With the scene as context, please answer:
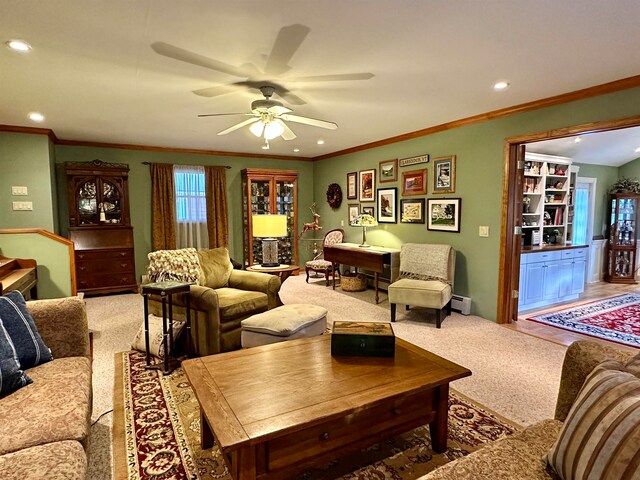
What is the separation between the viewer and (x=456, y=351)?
333cm

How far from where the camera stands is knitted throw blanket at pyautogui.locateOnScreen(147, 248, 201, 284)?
3.38 m

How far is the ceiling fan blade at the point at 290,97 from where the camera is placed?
10.8ft

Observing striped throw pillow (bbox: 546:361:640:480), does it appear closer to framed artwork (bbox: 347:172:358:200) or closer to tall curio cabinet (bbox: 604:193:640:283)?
framed artwork (bbox: 347:172:358:200)

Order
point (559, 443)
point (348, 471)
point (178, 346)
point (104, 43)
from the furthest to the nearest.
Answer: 1. point (178, 346)
2. point (104, 43)
3. point (348, 471)
4. point (559, 443)

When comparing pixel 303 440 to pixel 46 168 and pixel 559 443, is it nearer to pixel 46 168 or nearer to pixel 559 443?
pixel 559 443

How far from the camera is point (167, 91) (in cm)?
329

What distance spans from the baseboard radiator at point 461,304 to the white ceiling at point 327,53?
7.36ft

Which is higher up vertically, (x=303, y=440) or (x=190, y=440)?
(x=303, y=440)

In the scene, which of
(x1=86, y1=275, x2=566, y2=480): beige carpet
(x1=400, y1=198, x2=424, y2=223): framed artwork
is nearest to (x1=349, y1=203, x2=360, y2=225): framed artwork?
(x1=400, y1=198, x2=424, y2=223): framed artwork

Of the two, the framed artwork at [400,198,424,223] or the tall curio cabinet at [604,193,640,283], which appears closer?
the framed artwork at [400,198,424,223]

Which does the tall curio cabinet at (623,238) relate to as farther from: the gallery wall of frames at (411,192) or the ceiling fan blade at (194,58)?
the ceiling fan blade at (194,58)

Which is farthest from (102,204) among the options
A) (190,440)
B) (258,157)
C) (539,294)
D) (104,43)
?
(539,294)

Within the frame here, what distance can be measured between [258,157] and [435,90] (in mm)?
4407

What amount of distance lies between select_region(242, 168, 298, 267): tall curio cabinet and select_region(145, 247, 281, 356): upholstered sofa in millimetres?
2649
